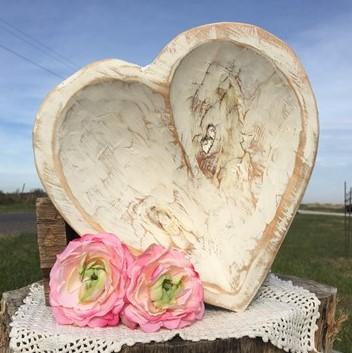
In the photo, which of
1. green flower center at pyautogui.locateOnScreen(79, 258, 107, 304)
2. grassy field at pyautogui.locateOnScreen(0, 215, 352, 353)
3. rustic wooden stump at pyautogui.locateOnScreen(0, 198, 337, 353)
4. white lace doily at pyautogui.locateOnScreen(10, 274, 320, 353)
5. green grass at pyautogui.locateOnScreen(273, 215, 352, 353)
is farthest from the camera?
grassy field at pyautogui.locateOnScreen(0, 215, 352, 353)

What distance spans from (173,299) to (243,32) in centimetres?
97

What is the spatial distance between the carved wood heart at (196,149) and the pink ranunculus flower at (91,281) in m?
0.18

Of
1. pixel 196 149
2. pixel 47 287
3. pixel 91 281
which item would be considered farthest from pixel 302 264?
pixel 91 281

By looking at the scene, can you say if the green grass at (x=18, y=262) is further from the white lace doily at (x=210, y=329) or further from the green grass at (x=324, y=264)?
the white lace doily at (x=210, y=329)

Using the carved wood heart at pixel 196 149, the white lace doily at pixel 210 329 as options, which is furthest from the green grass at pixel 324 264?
the carved wood heart at pixel 196 149

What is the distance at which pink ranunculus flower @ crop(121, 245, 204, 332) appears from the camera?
1.80m

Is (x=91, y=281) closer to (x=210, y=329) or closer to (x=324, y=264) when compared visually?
(x=210, y=329)

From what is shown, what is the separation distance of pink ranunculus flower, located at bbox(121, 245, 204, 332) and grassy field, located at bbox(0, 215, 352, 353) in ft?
6.39

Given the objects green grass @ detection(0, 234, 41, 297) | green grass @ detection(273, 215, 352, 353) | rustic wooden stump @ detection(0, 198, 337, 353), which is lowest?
green grass @ detection(273, 215, 352, 353)

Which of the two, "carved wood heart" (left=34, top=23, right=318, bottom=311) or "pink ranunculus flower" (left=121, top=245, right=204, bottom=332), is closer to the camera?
"pink ranunculus flower" (left=121, top=245, right=204, bottom=332)

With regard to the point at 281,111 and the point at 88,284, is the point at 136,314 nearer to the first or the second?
the point at 88,284

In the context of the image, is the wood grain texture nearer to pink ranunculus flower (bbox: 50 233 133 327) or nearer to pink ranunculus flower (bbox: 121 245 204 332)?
pink ranunculus flower (bbox: 50 233 133 327)

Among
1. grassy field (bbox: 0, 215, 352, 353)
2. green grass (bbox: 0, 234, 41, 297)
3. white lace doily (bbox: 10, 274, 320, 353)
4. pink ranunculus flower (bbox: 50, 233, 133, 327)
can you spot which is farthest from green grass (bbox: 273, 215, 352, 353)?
green grass (bbox: 0, 234, 41, 297)

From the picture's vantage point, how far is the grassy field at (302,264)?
4.99 meters
